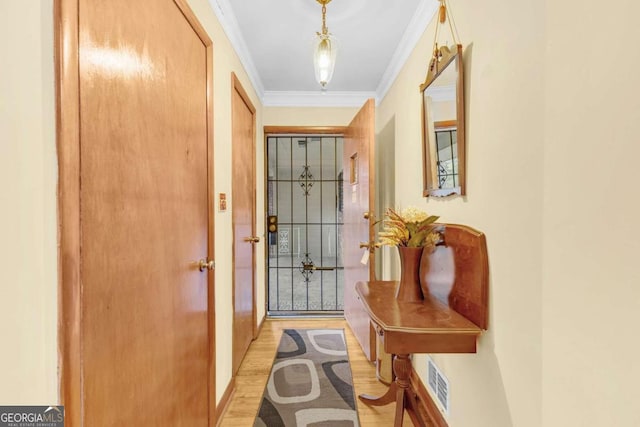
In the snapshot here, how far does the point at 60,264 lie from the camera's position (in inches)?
26.1

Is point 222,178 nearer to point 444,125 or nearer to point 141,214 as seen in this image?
point 141,214

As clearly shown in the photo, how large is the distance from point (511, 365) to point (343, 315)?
2.44m

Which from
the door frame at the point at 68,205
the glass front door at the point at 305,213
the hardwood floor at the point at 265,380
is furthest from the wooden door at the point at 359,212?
the door frame at the point at 68,205

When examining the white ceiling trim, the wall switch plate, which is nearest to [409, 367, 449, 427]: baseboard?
the wall switch plate

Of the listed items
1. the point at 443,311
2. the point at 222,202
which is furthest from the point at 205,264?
the point at 443,311

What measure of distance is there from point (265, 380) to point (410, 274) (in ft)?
4.52

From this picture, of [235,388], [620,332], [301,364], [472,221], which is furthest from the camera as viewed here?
[301,364]

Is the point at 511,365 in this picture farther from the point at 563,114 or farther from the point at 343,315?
the point at 343,315

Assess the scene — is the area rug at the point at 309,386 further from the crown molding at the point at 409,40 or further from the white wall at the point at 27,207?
the crown molding at the point at 409,40

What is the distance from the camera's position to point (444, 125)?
4.83 feet

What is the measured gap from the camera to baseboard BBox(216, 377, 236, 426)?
1.67 m

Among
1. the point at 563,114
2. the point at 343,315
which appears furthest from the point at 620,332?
the point at 343,315

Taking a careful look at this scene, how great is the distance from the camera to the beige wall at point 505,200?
2.93 feet

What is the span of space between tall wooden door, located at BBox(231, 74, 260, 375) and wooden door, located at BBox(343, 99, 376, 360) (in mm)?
889
